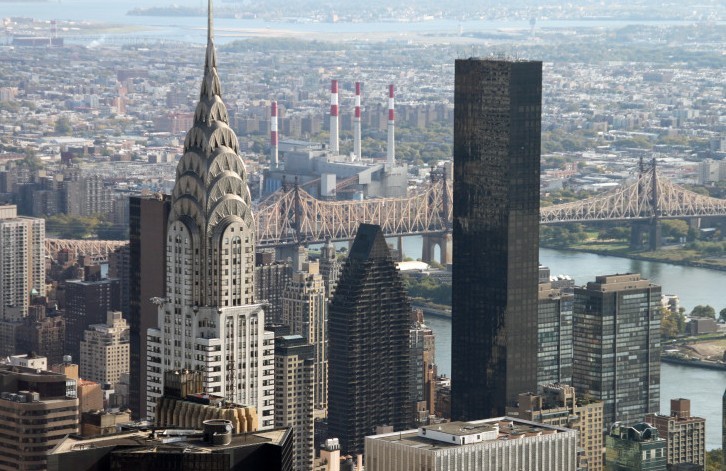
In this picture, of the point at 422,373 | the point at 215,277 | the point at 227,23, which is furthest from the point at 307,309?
the point at 227,23

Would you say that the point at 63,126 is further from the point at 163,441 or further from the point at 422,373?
the point at 163,441

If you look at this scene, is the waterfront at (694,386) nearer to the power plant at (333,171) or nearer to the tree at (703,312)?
the tree at (703,312)

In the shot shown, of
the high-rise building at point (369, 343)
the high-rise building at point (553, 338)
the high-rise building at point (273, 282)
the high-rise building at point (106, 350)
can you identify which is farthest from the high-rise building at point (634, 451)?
the high-rise building at point (273, 282)

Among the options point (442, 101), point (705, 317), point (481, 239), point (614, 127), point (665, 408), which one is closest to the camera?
point (481, 239)

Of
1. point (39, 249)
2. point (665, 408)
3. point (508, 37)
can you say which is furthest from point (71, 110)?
point (665, 408)

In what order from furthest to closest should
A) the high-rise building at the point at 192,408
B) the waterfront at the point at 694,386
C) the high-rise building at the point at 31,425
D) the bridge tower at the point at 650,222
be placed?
1. the bridge tower at the point at 650,222
2. the waterfront at the point at 694,386
3. the high-rise building at the point at 31,425
4. the high-rise building at the point at 192,408

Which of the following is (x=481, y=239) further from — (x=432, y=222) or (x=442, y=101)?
(x=442, y=101)
